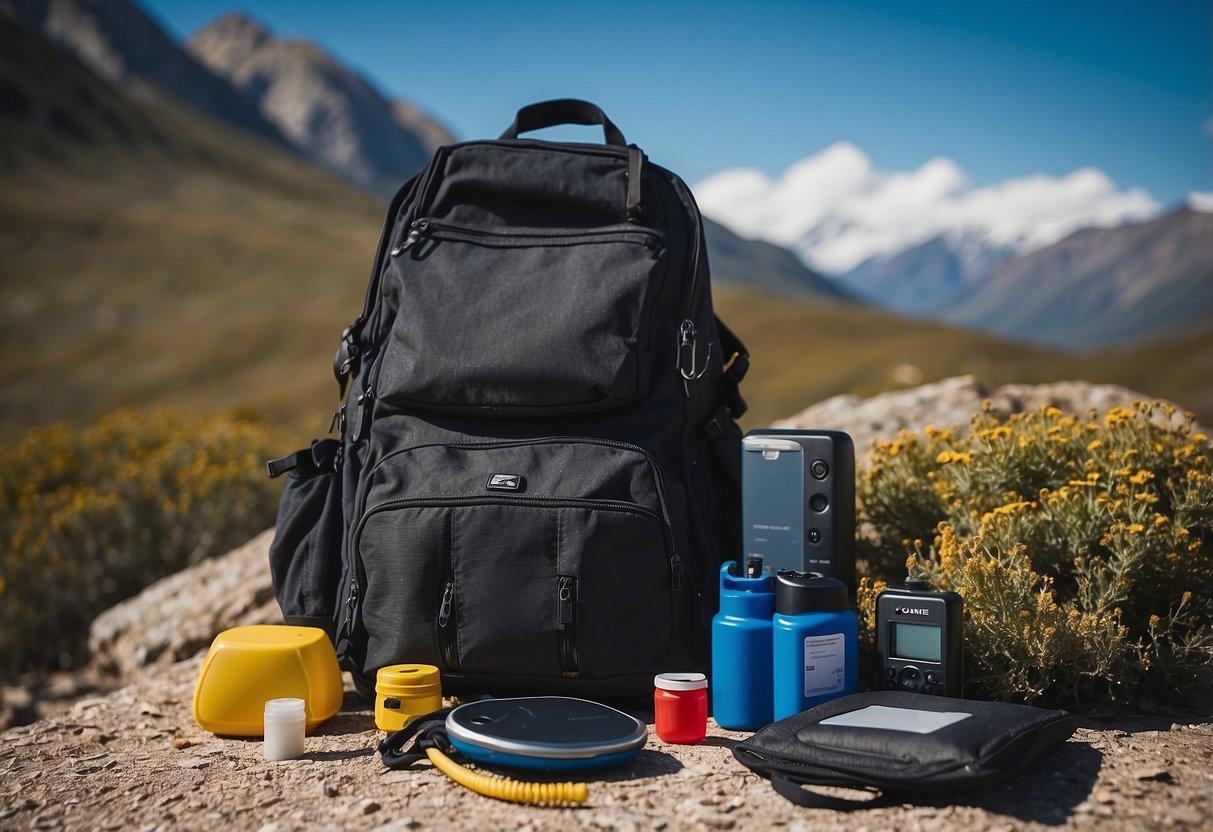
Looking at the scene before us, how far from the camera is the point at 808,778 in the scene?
241 centimetres

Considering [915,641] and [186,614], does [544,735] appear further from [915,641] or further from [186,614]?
[186,614]

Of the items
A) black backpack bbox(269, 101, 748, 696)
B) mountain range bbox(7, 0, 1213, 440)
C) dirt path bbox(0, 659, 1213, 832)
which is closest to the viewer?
dirt path bbox(0, 659, 1213, 832)

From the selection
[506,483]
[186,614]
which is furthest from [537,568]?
[186,614]

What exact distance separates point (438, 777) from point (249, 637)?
1.01 meters

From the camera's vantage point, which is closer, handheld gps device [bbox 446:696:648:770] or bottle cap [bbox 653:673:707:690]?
handheld gps device [bbox 446:696:648:770]

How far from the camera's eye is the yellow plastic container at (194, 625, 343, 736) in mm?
3129

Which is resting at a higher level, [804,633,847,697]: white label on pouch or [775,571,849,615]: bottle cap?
[775,571,849,615]: bottle cap

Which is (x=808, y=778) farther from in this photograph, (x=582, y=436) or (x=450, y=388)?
(x=450, y=388)

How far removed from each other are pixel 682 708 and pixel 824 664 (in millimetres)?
444

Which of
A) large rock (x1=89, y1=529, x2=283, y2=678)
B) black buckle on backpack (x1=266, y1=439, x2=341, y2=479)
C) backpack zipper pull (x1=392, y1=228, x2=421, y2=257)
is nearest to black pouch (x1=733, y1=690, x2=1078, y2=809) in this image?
black buckle on backpack (x1=266, y1=439, x2=341, y2=479)

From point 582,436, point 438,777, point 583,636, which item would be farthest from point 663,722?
point 582,436

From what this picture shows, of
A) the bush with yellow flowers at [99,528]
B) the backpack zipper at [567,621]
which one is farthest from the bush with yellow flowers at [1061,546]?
the bush with yellow flowers at [99,528]

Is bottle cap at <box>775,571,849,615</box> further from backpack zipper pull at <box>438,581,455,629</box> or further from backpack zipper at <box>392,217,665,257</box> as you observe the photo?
backpack zipper at <box>392,217,665,257</box>

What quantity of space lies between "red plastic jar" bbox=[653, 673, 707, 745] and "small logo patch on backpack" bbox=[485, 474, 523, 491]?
2.53 feet
